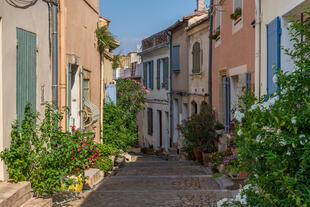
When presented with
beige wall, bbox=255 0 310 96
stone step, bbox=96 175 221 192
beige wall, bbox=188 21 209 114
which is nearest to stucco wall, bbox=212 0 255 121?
beige wall, bbox=255 0 310 96

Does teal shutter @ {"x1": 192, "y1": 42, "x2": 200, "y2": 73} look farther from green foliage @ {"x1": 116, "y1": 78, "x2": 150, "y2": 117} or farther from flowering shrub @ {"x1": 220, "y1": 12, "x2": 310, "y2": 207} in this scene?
flowering shrub @ {"x1": 220, "y1": 12, "x2": 310, "y2": 207}

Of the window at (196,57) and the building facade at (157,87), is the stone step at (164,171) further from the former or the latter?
the building facade at (157,87)

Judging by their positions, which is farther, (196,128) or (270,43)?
(196,128)

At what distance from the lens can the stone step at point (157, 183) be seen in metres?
8.22

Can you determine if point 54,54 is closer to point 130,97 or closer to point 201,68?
point 201,68

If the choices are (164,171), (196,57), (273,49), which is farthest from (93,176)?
(196,57)

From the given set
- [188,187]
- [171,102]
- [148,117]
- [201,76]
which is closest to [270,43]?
[188,187]

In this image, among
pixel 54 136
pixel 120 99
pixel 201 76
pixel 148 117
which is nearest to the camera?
pixel 54 136

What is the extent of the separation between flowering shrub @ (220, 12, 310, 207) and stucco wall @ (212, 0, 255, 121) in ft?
17.4

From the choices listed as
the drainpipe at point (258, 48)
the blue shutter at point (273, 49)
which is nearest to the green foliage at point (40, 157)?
the blue shutter at point (273, 49)

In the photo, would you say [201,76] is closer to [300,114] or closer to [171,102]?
[171,102]

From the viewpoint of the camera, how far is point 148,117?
1005 inches

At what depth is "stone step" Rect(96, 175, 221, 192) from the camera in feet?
27.0

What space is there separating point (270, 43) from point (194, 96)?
10.2m
